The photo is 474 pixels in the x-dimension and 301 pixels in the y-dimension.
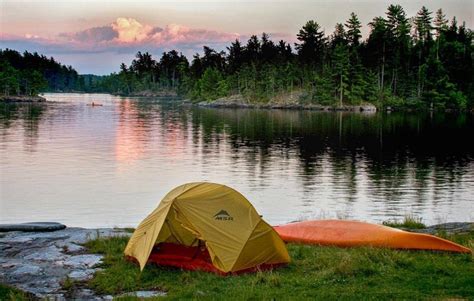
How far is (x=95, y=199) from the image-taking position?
103 ft

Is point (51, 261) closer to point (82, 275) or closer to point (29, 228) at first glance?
point (82, 275)

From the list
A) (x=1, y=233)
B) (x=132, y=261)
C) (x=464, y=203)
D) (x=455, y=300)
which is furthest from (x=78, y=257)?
(x=464, y=203)

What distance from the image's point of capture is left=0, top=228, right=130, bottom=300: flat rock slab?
11.4 meters

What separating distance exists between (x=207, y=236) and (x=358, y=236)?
176 inches

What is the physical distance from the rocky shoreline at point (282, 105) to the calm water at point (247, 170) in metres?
50.6

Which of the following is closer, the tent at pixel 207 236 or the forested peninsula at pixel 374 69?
the tent at pixel 207 236

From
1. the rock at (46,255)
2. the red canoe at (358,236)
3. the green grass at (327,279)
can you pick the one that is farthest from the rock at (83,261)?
the red canoe at (358,236)

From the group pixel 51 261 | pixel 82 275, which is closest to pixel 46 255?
pixel 51 261

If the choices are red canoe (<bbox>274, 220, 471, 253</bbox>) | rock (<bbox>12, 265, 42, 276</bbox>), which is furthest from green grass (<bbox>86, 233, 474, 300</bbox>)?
rock (<bbox>12, 265, 42, 276</bbox>)

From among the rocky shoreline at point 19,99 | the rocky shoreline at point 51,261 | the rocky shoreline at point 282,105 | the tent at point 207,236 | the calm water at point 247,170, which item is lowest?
the calm water at point 247,170

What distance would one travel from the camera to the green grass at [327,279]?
1032cm

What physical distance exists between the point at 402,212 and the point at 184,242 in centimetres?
1663

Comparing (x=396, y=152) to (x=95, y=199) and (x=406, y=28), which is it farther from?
(x=406, y=28)

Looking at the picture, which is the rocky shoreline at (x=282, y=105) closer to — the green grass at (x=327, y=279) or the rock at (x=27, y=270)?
the green grass at (x=327, y=279)
